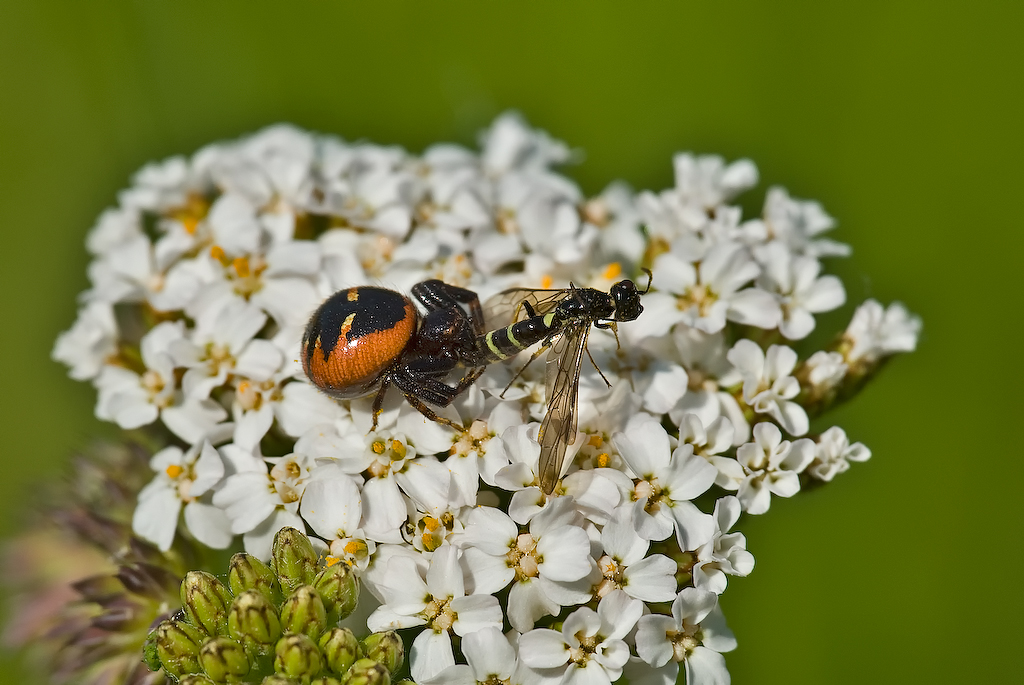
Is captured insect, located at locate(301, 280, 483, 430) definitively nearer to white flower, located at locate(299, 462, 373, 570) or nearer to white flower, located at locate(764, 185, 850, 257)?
white flower, located at locate(299, 462, 373, 570)

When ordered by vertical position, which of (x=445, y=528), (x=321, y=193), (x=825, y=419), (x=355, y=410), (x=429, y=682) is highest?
(x=321, y=193)

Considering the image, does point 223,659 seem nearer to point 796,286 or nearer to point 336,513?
point 336,513

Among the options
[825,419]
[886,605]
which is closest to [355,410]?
[825,419]

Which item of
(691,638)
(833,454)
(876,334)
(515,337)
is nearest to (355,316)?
(515,337)

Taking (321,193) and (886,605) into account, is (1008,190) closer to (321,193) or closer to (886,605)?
(886,605)

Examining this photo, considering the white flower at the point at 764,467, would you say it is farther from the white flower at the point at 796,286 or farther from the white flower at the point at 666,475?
the white flower at the point at 796,286

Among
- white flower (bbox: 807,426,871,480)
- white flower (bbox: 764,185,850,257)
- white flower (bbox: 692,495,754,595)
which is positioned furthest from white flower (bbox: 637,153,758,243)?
white flower (bbox: 692,495,754,595)

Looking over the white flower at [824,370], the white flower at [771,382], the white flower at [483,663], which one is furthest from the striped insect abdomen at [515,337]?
the white flower at [824,370]
